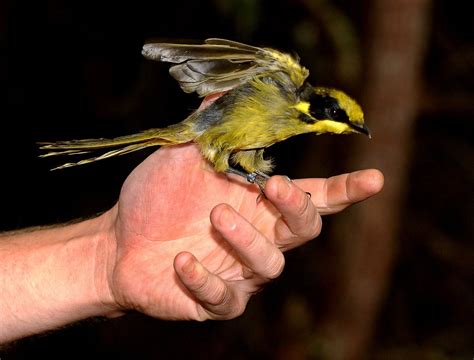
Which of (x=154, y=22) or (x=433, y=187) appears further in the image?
(x=433, y=187)

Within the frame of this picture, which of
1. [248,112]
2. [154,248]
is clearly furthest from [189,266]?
[248,112]

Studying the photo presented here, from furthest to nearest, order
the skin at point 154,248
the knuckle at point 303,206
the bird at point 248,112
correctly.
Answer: the bird at point 248,112 < the skin at point 154,248 < the knuckle at point 303,206

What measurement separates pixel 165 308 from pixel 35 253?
Result: 77cm

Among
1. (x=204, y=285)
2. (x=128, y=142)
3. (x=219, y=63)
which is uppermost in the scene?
(x=219, y=63)

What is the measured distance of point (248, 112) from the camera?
3.44m

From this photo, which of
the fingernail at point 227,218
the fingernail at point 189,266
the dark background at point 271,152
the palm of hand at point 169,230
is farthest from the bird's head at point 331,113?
the dark background at point 271,152

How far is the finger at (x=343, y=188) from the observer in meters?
2.79

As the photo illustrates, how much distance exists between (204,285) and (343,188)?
730mm

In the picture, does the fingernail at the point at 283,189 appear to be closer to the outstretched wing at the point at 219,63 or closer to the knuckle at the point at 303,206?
the knuckle at the point at 303,206

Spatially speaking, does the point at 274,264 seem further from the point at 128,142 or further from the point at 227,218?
the point at 128,142

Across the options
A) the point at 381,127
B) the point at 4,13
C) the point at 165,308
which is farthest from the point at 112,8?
the point at 165,308

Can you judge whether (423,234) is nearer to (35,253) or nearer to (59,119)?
(59,119)

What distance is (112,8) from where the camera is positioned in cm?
814

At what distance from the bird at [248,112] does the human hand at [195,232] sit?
94mm
